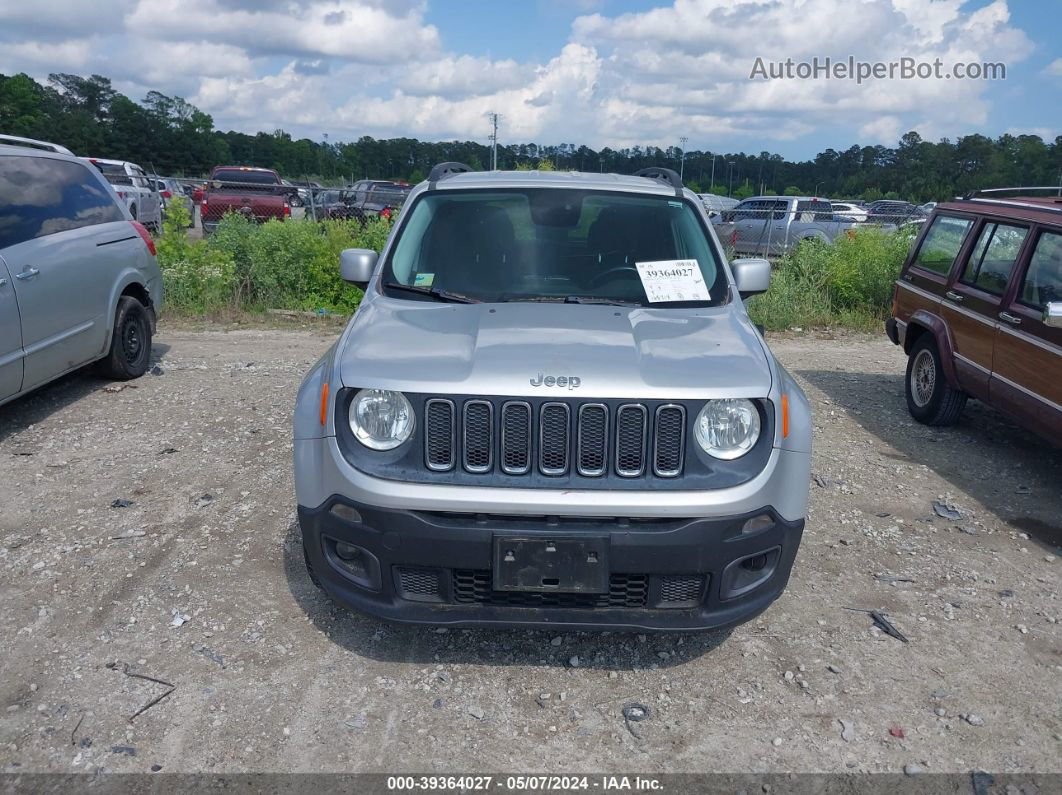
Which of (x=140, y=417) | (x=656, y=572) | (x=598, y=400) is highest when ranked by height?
(x=598, y=400)

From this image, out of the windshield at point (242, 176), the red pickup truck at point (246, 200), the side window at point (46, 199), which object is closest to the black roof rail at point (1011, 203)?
the side window at point (46, 199)

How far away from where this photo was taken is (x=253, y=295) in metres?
11.7

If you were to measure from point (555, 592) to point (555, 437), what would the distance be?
0.54m

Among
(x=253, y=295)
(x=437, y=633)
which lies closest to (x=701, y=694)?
(x=437, y=633)

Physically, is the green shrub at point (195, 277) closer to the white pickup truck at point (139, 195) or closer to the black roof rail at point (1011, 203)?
the black roof rail at point (1011, 203)

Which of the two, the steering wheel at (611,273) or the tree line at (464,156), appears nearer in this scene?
the steering wheel at (611,273)

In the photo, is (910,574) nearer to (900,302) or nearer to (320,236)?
(900,302)

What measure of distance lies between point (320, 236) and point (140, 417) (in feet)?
18.7

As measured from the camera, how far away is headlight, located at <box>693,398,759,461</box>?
3.19m

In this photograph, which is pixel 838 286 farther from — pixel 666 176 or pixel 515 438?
pixel 515 438

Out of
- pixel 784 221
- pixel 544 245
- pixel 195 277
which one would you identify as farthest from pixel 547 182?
pixel 784 221

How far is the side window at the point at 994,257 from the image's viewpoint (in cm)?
611

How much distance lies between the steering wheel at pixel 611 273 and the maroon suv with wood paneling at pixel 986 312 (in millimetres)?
2299

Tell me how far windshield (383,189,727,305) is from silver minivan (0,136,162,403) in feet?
10.3
